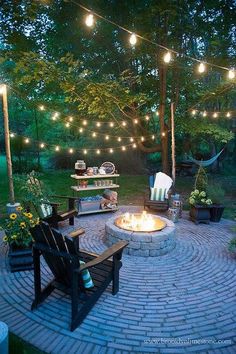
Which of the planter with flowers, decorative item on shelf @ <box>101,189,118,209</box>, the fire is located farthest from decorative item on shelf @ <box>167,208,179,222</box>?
decorative item on shelf @ <box>101,189,118,209</box>

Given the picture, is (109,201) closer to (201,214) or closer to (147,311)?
(201,214)

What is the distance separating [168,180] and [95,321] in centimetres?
→ 524

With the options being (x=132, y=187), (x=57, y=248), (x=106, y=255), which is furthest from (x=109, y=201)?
(x=57, y=248)

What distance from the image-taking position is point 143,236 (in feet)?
15.1

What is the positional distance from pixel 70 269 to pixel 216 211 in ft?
15.9

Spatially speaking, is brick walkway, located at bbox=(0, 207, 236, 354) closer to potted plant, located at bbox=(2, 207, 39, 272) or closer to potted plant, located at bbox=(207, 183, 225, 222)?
potted plant, located at bbox=(2, 207, 39, 272)

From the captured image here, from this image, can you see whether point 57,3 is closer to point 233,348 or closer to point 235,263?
point 235,263

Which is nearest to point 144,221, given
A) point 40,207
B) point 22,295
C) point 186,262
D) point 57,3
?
point 186,262

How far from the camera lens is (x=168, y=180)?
7.62 m

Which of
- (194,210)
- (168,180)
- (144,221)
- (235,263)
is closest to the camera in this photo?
(235,263)

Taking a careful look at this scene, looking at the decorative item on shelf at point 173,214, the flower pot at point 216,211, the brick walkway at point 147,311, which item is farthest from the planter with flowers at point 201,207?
the brick walkway at point 147,311

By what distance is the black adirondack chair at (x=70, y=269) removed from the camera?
8.89ft

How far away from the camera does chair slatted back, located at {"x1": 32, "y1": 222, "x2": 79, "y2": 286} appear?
274 cm

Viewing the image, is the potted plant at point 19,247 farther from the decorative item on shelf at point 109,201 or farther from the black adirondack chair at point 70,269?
the decorative item on shelf at point 109,201
